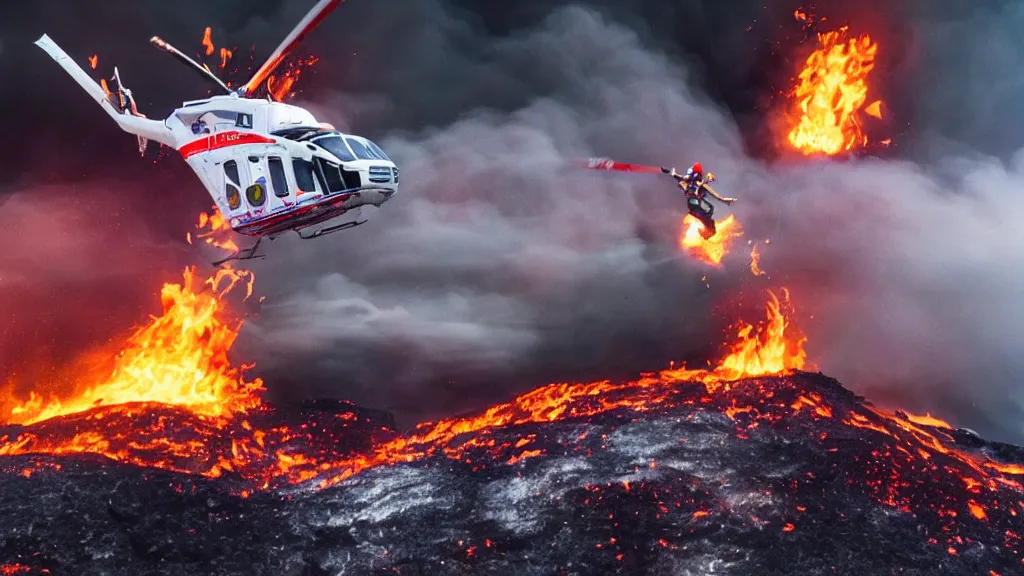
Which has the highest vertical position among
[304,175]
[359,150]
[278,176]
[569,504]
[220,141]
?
[220,141]

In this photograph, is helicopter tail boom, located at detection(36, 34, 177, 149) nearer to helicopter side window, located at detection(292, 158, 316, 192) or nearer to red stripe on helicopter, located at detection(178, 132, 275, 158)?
red stripe on helicopter, located at detection(178, 132, 275, 158)

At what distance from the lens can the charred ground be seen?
43.9 metres

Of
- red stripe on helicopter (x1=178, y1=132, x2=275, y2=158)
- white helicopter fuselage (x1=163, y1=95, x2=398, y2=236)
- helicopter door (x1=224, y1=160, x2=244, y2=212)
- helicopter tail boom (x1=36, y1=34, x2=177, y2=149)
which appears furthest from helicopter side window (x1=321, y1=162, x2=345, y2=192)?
helicopter tail boom (x1=36, y1=34, x2=177, y2=149)

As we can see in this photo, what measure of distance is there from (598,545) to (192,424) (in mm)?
37175

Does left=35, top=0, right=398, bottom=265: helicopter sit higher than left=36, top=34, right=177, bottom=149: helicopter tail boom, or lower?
lower

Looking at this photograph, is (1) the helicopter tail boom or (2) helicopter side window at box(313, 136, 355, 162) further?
(1) the helicopter tail boom

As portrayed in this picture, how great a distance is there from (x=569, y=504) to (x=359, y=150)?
33.4 m

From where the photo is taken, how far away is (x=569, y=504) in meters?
50.1

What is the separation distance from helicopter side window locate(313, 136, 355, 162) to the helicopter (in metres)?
0.03

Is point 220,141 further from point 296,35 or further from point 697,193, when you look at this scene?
point 697,193

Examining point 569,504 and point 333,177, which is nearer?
point 333,177

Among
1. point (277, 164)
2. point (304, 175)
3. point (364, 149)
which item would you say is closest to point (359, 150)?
point (364, 149)

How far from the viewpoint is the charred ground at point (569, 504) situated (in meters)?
43.9

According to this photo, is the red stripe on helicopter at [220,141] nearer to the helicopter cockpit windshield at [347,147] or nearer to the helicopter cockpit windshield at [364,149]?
the helicopter cockpit windshield at [347,147]
